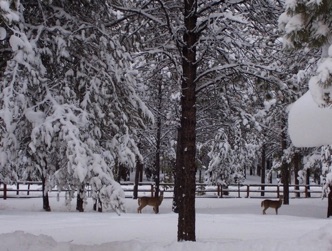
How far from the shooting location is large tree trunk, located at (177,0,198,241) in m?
8.93

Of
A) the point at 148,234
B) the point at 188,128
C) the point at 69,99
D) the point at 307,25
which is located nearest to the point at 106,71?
the point at 69,99

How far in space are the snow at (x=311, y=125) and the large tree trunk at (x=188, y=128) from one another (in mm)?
3039

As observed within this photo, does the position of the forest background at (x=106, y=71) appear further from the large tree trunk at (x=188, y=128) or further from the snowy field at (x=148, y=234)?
the snowy field at (x=148, y=234)

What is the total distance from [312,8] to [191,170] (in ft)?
13.6

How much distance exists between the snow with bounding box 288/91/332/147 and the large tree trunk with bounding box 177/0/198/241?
304 cm

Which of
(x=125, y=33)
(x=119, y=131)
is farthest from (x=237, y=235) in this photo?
(x=125, y=33)

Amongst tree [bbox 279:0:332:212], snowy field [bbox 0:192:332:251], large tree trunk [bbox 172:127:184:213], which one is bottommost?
snowy field [bbox 0:192:332:251]

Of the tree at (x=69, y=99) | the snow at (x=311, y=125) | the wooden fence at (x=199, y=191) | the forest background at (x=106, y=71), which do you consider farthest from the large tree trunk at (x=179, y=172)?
the wooden fence at (x=199, y=191)

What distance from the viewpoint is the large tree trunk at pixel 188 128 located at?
893cm

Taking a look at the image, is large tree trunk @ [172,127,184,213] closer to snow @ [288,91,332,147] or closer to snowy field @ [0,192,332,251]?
snowy field @ [0,192,332,251]

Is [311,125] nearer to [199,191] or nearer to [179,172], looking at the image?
[179,172]

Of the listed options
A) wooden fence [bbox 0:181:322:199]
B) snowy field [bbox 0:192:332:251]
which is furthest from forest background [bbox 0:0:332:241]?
wooden fence [bbox 0:181:322:199]

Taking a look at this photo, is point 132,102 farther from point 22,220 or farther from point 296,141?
point 22,220

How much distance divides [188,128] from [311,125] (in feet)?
11.0
